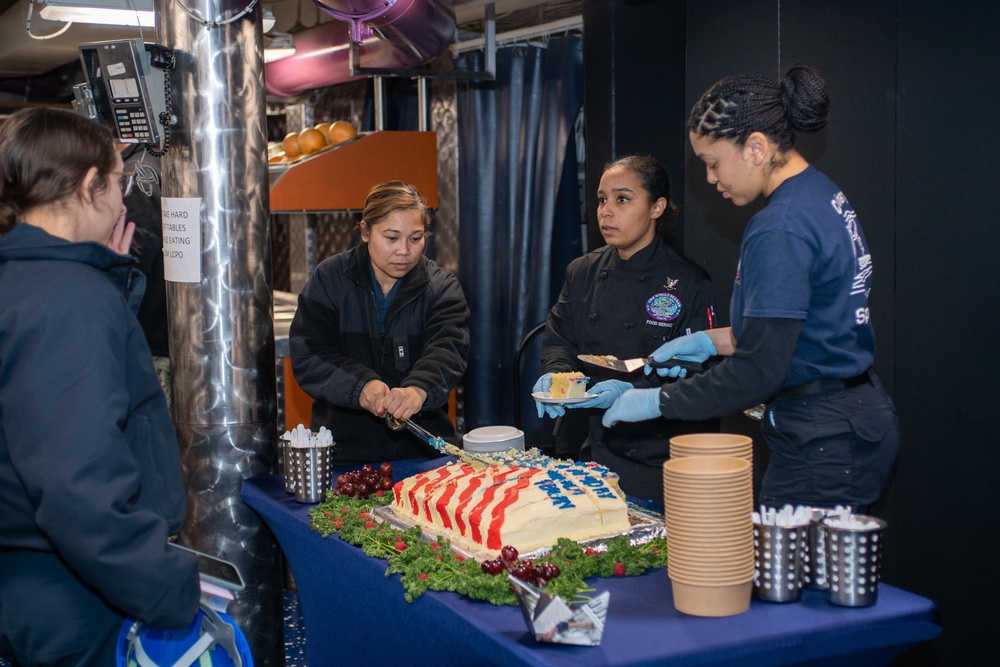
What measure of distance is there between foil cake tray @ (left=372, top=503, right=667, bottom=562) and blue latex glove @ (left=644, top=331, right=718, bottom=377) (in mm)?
463

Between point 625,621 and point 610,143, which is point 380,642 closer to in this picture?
point 625,621

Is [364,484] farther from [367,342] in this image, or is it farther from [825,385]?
[825,385]

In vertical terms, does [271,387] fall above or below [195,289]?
below

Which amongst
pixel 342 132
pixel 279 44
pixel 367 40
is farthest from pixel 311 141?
pixel 367 40

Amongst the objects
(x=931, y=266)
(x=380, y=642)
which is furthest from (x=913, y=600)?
(x=931, y=266)

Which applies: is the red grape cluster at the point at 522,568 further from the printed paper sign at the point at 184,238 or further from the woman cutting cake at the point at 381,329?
the printed paper sign at the point at 184,238

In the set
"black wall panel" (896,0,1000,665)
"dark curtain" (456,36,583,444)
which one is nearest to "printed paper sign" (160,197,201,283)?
"black wall panel" (896,0,1000,665)

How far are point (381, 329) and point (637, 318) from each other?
0.83m

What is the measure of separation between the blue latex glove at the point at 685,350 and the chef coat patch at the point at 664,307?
0.32 meters

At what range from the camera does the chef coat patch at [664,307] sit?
3182mm

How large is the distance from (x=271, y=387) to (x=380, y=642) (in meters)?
1.19

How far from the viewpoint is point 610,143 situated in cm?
429

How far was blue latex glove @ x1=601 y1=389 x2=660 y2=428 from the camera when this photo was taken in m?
2.44

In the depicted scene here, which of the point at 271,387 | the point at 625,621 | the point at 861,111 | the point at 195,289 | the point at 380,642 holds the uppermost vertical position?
the point at 861,111
